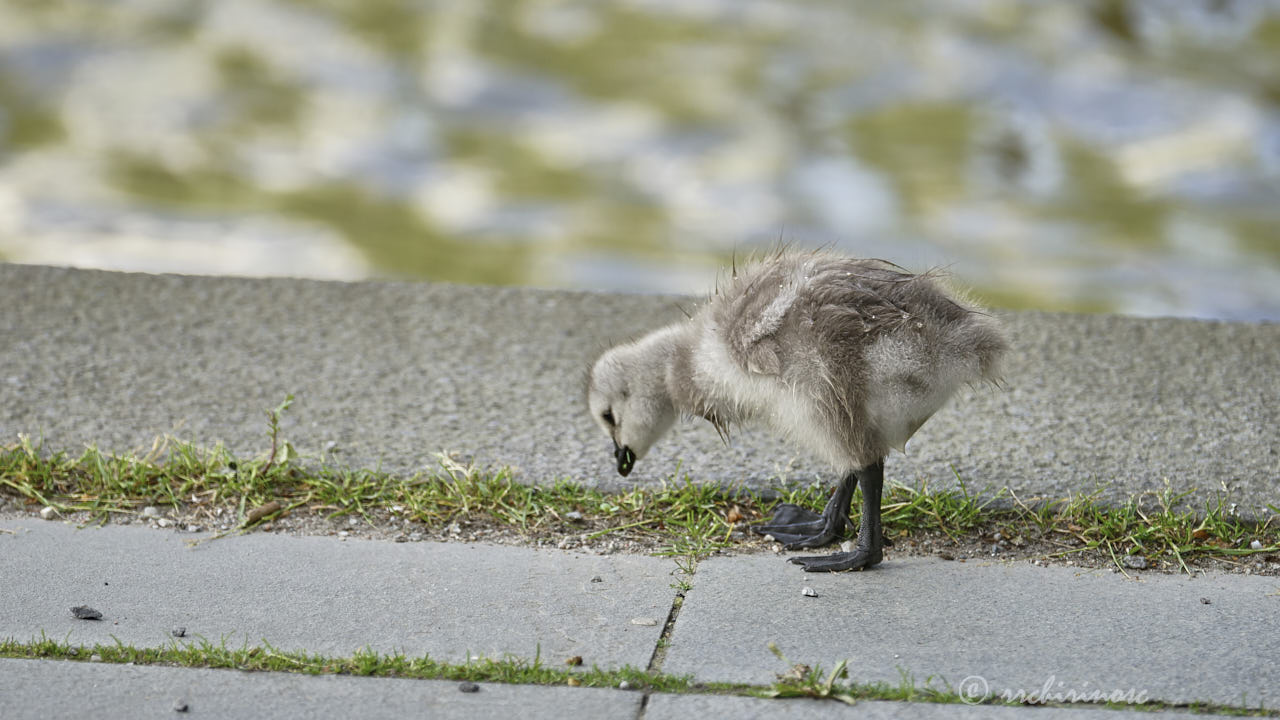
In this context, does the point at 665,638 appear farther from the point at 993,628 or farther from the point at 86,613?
the point at 86,613

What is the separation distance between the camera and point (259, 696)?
9.06 feet

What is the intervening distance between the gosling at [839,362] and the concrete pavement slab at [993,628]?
8.3 inches

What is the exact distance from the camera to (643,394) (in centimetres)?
404

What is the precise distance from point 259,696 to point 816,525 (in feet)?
5.87

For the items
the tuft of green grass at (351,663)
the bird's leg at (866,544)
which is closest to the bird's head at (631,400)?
the bird's leg at (866,544)

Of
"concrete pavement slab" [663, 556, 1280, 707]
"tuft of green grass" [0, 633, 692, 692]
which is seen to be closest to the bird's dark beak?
"concrete pavement slab" [663, 556, 1280, 707]

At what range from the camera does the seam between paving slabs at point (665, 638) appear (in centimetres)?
275

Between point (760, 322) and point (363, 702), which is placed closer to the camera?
point (363, 702)

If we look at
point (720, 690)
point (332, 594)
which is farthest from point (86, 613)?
point (720, 690)

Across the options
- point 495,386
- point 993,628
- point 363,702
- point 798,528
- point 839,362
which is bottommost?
point 363,702

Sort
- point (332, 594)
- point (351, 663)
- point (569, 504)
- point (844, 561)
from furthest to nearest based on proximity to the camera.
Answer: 1. point (569, 504)
2. point (844, 561)
3. point (332, 594)
4. point (351, 663)

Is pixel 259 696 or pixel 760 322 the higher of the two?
pixel 760 322

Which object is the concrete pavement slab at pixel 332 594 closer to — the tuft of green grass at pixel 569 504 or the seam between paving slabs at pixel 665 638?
the seam between paving slabs at pixel 665 638

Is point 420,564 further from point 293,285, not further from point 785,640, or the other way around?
point 293,285
